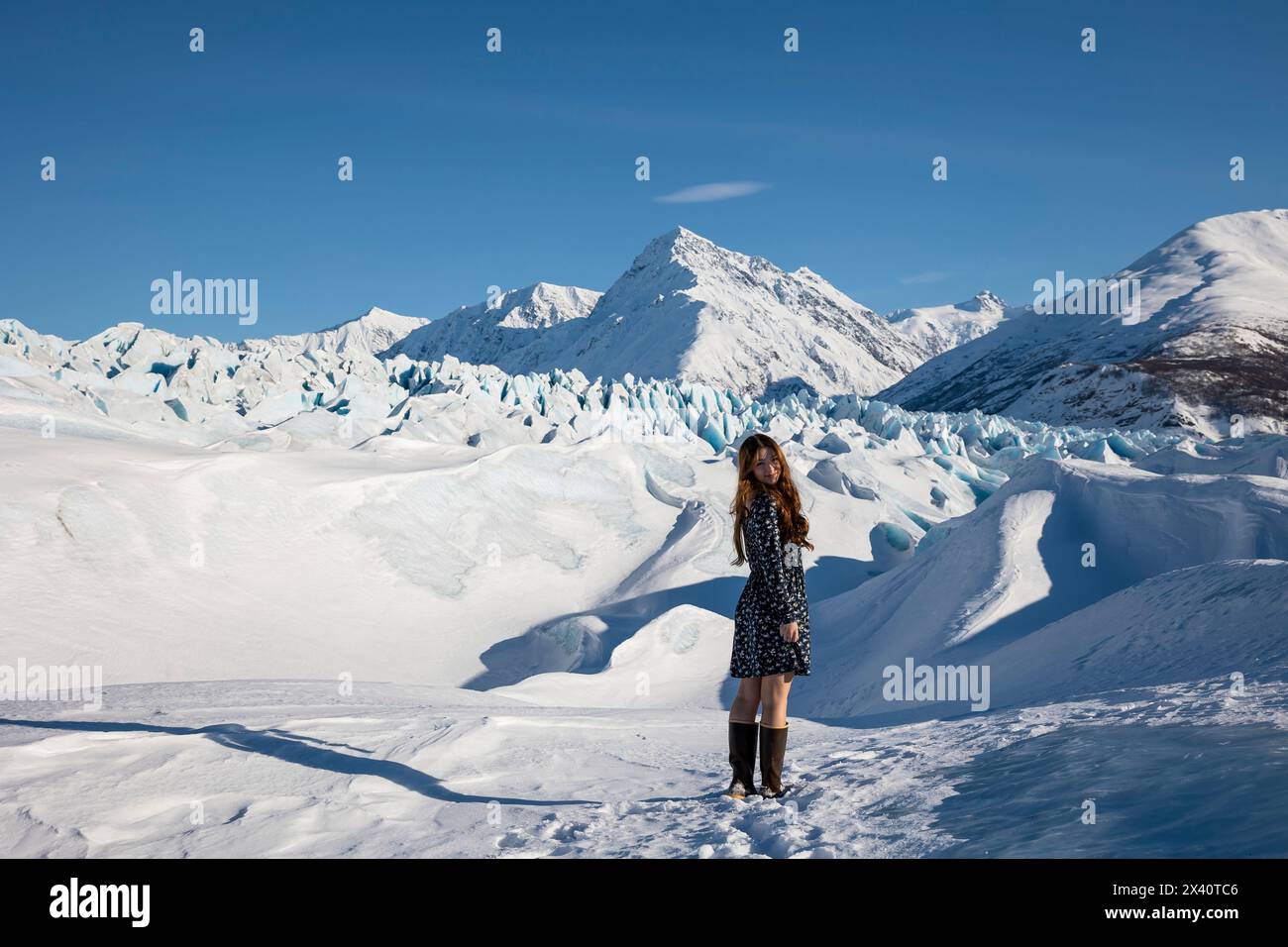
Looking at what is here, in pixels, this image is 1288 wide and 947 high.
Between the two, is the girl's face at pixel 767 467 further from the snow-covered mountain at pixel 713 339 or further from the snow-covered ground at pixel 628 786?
the snow-covered mountain at pixel 713 339

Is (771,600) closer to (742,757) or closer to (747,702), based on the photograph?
(747,702)

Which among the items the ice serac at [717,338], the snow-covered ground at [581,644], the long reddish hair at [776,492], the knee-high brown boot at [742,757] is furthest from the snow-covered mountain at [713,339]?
the knee-high brown boot at [742,757]

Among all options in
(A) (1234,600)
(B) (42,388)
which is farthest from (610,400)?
(A) (1234,600)

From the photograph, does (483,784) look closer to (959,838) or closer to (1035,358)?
(959,838)

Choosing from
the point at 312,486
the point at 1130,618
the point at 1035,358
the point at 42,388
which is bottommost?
the point at 1130,618

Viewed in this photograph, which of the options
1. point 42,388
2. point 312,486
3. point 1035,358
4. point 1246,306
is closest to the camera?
point 312,486
